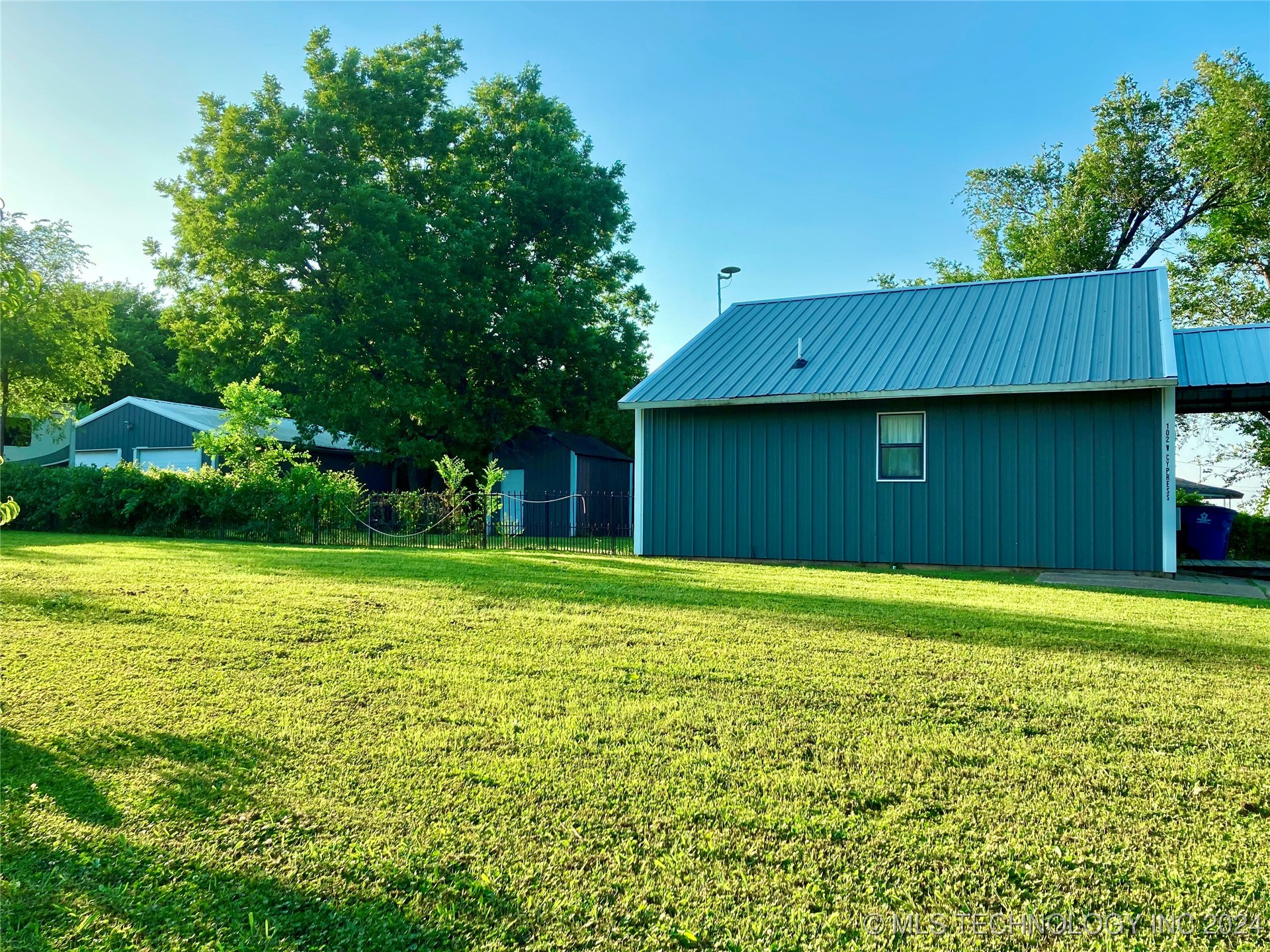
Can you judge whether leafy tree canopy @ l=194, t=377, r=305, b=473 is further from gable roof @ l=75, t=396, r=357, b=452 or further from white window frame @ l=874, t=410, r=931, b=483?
white window frame @ l=874, t=410, r=931, b=483

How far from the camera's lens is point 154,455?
999 inches

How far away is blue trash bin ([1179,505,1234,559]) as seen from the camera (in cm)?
1421

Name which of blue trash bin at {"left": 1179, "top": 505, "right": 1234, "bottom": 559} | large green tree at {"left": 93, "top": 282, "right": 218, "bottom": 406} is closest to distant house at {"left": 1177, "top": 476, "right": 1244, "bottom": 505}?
blue trash bin at {"left": 1179, "top": 505, "right": 1234, "bottom": 559}

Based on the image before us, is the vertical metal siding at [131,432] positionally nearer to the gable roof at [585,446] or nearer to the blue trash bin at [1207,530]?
the gable roof at [585,446]

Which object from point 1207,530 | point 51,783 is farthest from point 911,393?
point 51,783

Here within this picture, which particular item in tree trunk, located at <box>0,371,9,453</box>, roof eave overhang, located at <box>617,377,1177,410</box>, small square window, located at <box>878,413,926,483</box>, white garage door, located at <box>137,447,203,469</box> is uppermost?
tree trunk, located at <box>0,371,9,453</box>

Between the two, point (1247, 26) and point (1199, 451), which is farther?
point (1199, 451)

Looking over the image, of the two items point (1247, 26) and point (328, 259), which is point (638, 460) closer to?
point (328, 259)

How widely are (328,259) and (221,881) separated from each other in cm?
2387

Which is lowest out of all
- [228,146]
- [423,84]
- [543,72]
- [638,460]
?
[638,460]

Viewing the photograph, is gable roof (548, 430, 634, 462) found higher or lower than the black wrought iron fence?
higher

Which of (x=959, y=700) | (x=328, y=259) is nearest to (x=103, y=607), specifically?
(x=959, y=700)

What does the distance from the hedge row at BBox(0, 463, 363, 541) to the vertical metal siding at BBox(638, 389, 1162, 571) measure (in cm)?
701

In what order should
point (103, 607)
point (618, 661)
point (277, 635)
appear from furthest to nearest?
1. point (103, 607)
2. point (277, 635)
3. point (618, 661)
